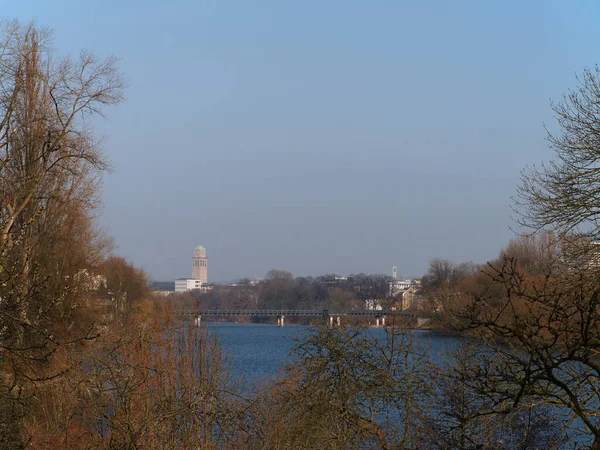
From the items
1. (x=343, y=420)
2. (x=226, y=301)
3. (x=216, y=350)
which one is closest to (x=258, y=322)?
(x=226, y=301)

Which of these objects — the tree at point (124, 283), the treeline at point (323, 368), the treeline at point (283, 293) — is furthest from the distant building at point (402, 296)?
the treeline at point (283, 293)

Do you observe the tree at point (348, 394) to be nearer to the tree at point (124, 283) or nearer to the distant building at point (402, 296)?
the distant building at point (402, 296)

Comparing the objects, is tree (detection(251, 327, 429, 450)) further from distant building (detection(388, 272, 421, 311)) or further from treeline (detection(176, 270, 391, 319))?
treeline (detection(176, 270, 391, 319))

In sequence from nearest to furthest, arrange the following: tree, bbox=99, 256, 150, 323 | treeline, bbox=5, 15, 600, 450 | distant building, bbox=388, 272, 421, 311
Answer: treeline, bbox=5, 15, 600, 450
distant building, bbox=388, 272, 421, 311
tree, bbox=99, 256, 150, 323

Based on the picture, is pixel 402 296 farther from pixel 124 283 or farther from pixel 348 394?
pixel 124 283

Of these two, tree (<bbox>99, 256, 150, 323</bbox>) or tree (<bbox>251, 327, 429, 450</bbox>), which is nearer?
tree (<bbox>251, 327, 429, 450</bbox>)

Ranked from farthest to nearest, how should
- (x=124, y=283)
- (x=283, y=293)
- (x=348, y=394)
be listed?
(x=283, y=293), (x=124, y=283), (x=348, y=394)

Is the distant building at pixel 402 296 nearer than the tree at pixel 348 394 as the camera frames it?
No

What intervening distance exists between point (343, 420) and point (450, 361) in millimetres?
4742

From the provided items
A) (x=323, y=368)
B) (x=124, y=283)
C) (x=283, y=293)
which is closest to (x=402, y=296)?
(x=323, y=368)

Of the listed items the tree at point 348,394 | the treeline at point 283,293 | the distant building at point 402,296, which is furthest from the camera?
the treeline at point 283,293

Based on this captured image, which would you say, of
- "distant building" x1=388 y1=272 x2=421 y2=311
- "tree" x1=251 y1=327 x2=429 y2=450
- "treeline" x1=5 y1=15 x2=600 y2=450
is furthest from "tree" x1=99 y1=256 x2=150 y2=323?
"tree" x1=251 y1=327 x2=429 y2=450

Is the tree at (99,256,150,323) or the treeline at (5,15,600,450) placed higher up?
the tree at (99,256,150,323)

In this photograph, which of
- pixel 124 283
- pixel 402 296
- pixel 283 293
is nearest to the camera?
pixel 402 296
